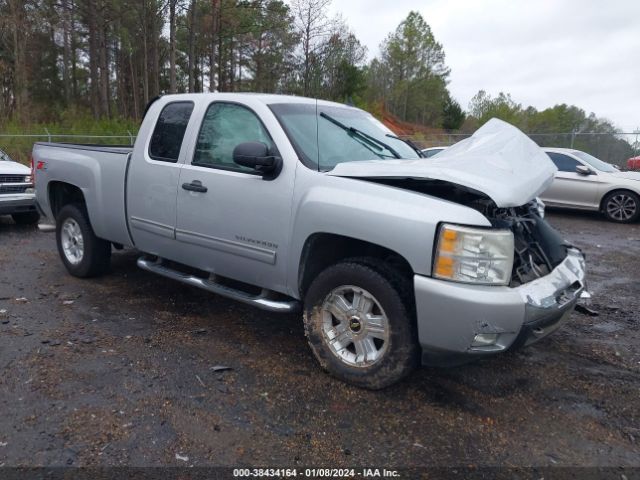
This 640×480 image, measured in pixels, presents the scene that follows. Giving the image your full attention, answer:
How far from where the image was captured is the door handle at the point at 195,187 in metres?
4.13

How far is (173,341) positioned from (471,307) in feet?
7.90

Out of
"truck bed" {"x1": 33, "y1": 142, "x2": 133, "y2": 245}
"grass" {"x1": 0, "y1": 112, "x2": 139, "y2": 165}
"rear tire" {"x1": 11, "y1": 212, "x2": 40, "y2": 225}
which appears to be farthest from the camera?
"grass" {"x1": 0, "y1": 112, "x2": 139, "y2": 165}

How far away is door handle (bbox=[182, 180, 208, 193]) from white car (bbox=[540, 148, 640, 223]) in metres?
8.62

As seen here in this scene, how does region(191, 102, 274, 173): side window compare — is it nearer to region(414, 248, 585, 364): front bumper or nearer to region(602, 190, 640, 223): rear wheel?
region(414, 248, 585, 364): front bumper

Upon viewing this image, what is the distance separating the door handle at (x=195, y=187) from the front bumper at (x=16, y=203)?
5682 millimetres

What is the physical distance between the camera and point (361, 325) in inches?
133

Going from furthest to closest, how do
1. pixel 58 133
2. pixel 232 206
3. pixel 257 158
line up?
pixel 58 133
pixel 232 206
pixel 257 158

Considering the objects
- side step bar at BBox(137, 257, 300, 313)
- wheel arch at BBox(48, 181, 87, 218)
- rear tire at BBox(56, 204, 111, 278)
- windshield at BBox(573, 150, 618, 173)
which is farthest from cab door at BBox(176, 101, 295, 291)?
windshield at BBox(573, 150, 618, 173)

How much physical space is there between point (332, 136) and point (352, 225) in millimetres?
1127

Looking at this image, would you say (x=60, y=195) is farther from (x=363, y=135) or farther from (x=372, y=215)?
(x=372, y=215)

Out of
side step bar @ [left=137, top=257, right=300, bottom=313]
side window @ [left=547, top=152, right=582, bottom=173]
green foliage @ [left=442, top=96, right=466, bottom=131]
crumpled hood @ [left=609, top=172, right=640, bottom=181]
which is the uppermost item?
green foliage @ [left=442, top=96, right=466, bottom=131]

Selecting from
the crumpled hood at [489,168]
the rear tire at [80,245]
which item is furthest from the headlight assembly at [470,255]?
the rear tire at [80,245]

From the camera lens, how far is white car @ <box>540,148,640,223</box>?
10758 mm

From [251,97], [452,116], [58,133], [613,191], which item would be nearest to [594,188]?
[613,191]
